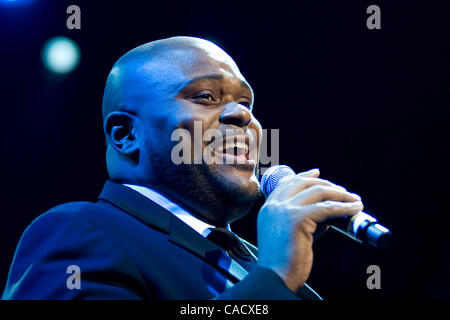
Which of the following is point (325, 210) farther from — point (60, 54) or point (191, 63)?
point (60, 54)

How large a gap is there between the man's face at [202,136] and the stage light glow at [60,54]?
857 millimetres

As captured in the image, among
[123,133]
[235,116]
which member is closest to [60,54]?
[123,133]

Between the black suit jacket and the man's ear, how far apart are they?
0.24m

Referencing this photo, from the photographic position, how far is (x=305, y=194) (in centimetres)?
107

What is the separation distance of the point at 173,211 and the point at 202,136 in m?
0.25

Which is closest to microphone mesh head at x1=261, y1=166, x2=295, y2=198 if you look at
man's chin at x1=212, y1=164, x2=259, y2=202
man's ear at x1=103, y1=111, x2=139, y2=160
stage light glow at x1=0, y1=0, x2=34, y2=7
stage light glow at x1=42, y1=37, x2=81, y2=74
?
man's chin at x1=212, y1=164, x2=259, y2=202

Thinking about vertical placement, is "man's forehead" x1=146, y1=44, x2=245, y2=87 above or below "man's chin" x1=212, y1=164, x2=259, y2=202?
above

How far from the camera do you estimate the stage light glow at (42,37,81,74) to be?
7.10 feet

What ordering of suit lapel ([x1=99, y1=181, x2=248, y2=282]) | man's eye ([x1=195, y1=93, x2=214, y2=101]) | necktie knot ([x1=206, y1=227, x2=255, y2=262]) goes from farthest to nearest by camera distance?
man's eye ([x1=195, y1=93, x2=214, y2=101]) → necktie knot ([x1=206, y1=227, x2=255, y2=262]) → suit lapel ([x1=99, y1=181, x2=248, y2=282])

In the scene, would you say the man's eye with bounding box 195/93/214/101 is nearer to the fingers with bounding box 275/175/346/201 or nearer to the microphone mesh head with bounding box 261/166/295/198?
the microphone mesh head with bounding box 261/166/295/198

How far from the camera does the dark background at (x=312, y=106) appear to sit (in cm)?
223

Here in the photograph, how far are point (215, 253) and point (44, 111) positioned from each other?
149cm

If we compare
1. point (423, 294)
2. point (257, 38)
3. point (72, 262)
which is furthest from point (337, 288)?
point (72, 262)

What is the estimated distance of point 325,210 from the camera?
1029 millimetres
